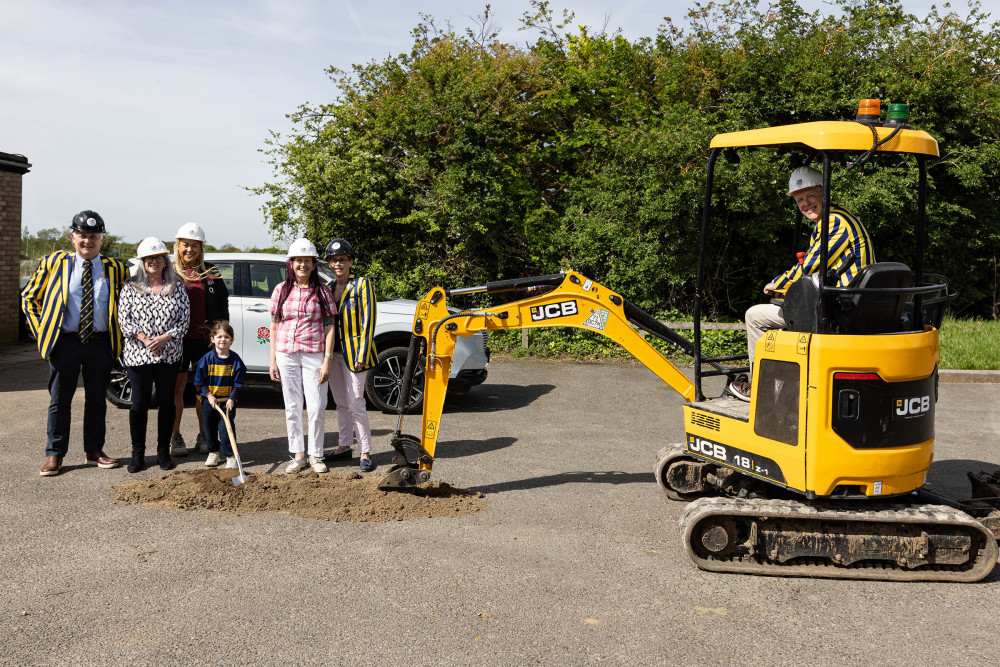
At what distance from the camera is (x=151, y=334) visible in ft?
21.6

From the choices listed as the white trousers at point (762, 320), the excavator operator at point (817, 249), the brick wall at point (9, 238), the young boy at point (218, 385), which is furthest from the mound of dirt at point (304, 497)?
the brick wall at point (9, 238)

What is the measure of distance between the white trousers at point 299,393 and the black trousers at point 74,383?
1.54 m

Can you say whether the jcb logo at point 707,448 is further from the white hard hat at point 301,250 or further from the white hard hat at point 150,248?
the white hard hat at point 150,248

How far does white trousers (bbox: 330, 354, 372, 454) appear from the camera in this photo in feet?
22.1

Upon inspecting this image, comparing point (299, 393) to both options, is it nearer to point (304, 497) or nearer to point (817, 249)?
point (304, 497)

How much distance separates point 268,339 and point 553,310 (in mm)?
4736

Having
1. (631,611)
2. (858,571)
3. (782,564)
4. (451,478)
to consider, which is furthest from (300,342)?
(858,571)

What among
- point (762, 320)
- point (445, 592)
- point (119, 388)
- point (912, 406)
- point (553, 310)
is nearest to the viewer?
point (445, 592)

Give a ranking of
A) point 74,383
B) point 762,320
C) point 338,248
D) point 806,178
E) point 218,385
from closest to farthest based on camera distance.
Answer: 1. point 806,178
2. point 762,320
3. point 74,383
4. point 338,248
5. point 218,385

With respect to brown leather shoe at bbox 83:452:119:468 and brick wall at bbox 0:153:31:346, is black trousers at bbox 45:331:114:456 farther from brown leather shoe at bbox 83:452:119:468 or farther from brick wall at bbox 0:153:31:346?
brick wall at bbox 0:153:31:346

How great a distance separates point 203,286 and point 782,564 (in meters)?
5.48

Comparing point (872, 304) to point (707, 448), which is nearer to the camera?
point (872, 304)

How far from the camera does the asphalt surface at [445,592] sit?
146 inches

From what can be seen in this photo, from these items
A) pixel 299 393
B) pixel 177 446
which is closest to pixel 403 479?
pixel 299 393
